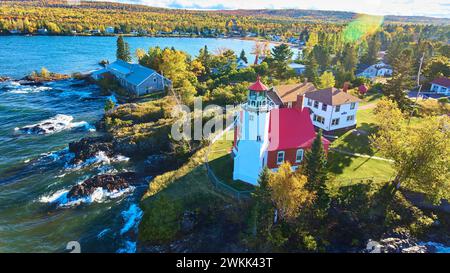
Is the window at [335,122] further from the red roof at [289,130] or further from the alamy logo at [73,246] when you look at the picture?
the alamy logo at [73,246]

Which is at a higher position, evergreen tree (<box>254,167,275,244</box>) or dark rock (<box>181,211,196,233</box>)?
evergreen tree (<box>254,167,275,244</box>)

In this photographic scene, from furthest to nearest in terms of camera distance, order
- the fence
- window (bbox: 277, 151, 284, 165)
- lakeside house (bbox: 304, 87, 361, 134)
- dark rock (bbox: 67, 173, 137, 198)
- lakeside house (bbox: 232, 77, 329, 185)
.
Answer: lakeside house (bbox: 304, 87, 361, 134)
dark rock (bbox: 67, 173, 137, 198)
window (bbox: 277, 151, 284, 165)
the fence
lakeside house (bbox: 232, 77, 329, 185)

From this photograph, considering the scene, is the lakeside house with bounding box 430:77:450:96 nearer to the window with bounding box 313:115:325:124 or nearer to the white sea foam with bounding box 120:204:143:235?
the window with bounding box 313:115:325:124

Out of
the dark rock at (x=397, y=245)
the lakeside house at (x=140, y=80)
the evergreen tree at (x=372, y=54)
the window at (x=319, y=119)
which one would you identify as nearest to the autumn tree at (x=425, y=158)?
the dark rock at (x=397, y=245)

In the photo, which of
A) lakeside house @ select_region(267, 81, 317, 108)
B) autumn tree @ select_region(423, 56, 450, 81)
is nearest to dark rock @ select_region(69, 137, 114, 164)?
lakeside house @ select_region(267, 81, 317, 108)

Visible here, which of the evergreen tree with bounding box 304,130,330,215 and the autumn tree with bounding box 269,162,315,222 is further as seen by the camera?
the evergreen tree with bounding box 304,130,330,215

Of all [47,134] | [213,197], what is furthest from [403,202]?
[47,134]
